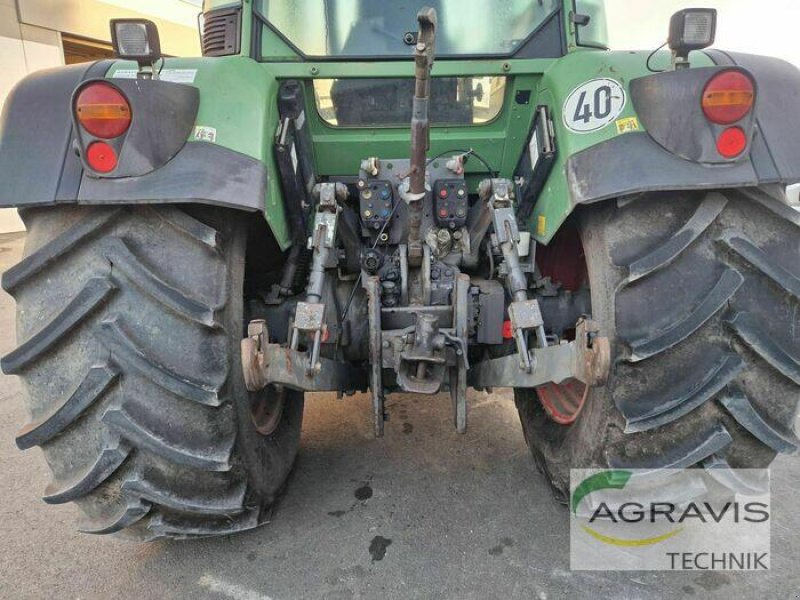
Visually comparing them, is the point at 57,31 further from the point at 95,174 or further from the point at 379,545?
the point at 379,545

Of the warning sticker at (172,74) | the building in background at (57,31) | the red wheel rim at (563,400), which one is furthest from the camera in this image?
the building in background at (57,31)

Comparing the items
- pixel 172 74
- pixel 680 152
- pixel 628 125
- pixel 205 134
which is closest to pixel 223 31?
pixel 172 74

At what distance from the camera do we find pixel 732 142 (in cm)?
156

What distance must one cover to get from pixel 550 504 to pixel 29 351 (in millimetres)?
2048

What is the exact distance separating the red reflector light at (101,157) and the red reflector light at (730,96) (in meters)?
1.72

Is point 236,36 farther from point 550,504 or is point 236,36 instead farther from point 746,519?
point 746,519

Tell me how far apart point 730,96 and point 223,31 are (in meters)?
2.06

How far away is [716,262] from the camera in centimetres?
161

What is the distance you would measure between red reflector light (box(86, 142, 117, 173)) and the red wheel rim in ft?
5.81

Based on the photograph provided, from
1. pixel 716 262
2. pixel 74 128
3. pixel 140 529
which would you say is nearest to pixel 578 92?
pixel 716 262

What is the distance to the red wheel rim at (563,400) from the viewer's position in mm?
2199

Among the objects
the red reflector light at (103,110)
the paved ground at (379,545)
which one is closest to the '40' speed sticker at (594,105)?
the red reflector light at (103,110)

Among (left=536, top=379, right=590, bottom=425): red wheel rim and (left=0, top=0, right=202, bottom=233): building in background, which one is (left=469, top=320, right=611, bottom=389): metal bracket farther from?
(left=0, top=0, right=202, bottom=233): building in background

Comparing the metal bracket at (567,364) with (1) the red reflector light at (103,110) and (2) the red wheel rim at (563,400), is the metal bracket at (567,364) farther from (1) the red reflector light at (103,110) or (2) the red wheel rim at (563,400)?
(1) the red reflector light at (103,110)
